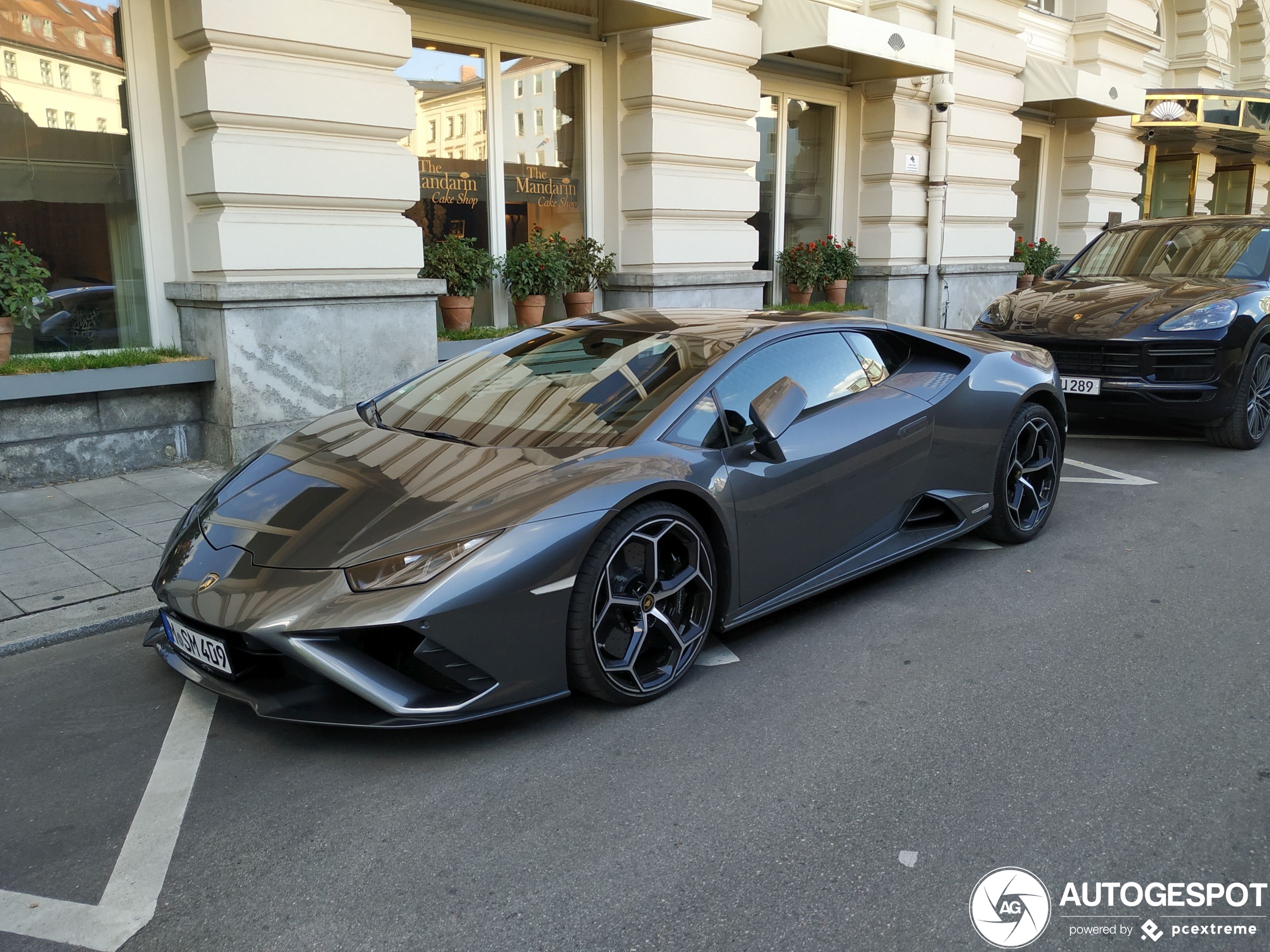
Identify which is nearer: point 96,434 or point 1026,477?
point 1026,477

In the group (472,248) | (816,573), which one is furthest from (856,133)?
(816,573)

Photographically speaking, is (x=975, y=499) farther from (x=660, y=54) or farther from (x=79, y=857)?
(x=660, y=54)

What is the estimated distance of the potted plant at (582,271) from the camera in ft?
31.1

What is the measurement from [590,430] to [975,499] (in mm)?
2203

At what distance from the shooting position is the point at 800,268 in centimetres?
1195

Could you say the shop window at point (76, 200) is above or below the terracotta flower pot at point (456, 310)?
above

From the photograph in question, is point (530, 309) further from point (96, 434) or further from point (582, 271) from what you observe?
point (96, 434)

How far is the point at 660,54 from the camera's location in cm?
945

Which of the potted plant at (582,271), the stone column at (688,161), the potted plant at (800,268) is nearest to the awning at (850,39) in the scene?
the stone column at (688,161)

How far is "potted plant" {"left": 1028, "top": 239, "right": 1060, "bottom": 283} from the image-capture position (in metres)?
15.4

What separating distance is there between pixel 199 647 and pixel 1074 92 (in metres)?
14.1

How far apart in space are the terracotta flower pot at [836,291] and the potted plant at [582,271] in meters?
3.64

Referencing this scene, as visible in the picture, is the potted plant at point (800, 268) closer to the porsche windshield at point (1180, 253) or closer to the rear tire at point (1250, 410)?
the porsche windshield at point (1180, 253)

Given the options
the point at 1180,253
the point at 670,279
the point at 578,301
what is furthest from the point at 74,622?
the point at 1180,253
